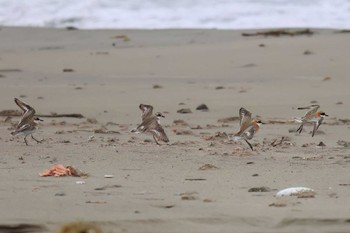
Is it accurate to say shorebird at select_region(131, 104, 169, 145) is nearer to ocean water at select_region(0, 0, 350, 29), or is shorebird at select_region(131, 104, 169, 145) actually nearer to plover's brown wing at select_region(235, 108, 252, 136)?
plover's brown wing at select_region(235, 108, 252, 136)

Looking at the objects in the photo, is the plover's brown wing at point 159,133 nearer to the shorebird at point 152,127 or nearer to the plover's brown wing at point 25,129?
the shorebird at point 152,127

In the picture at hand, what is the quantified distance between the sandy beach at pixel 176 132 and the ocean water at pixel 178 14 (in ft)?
1.77

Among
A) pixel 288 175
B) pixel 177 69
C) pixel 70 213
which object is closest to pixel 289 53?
pixel 177 69

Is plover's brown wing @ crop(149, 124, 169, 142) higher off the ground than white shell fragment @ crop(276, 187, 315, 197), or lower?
higher

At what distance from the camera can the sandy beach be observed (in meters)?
4.31

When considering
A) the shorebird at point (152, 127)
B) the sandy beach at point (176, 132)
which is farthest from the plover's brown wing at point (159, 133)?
the sandy beach at point (176, 132)

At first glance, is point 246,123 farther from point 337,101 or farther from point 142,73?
point 142,73

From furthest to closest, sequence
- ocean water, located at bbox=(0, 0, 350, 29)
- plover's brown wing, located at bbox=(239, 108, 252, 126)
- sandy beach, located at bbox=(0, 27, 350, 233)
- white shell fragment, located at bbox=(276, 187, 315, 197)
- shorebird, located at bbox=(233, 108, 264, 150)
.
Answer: ocean water, located at bbox=(0, 0, 350, 29) < plover's brown wing, located at bbox=(239, 108, 252, 126) < shorebird, located at bbox=(233, 108, 264, 150) < white shell fragment, located at bbox=(276, 187, 315, 197) < sandy beach, located at bbox=(0, 27, 350, 233)

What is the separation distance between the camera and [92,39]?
516 inches

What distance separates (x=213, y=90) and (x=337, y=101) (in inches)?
50.5

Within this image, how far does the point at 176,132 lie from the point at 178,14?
23.2 ft

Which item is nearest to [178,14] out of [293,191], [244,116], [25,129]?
[244,116]

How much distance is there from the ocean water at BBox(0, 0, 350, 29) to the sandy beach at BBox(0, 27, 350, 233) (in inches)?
21.2

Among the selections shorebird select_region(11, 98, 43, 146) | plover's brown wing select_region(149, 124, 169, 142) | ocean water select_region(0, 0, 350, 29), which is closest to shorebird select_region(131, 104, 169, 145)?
plover's brown wing select_region(149, 124, 169, 142)
